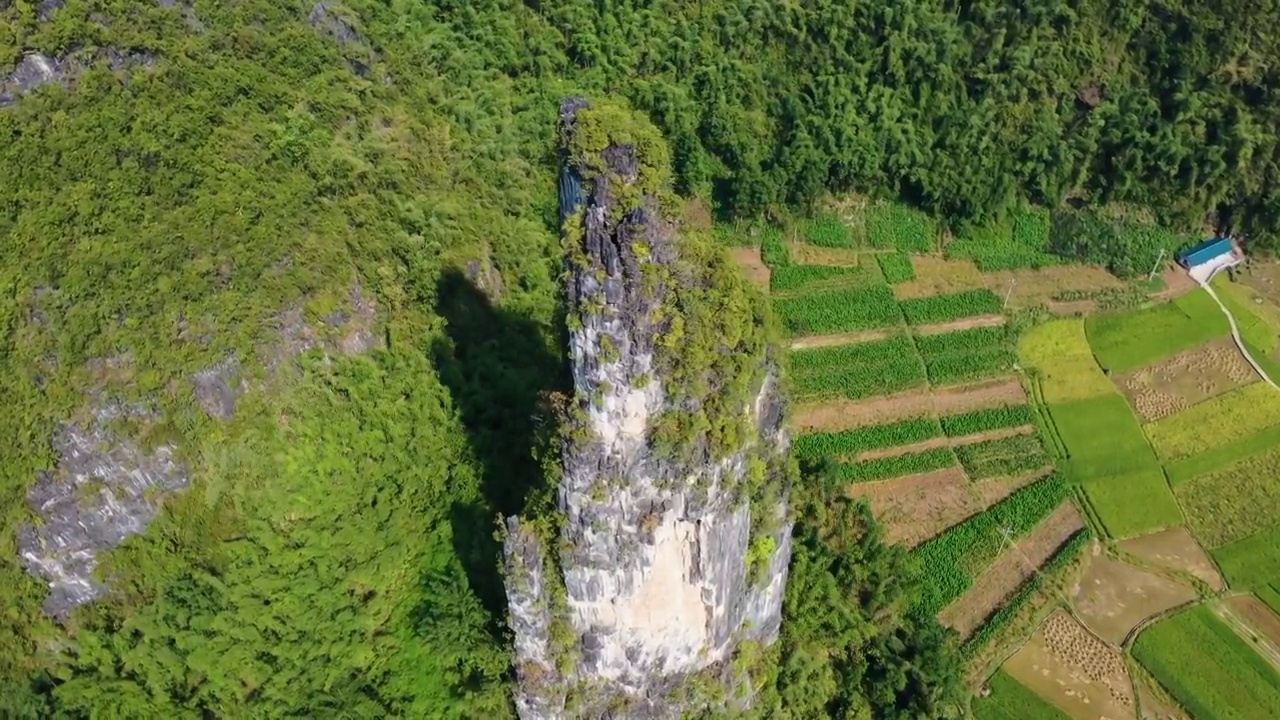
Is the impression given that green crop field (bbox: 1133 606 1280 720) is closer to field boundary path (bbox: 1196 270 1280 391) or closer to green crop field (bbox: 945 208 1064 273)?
field boundary path (bbox: 1196 270 1280 391)

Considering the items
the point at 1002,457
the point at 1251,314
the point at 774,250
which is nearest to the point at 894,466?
the point at 1002,457

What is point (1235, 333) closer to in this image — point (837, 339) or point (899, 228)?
point (899, 228)

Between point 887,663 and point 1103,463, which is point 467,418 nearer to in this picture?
point 887,663

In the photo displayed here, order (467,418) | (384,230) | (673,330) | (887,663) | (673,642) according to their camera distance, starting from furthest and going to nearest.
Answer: (384,230)
(467,418)
(887,663)
(673,642)
(673,330)

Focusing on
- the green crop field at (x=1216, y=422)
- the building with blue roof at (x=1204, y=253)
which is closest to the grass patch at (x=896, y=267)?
the green crop field at (x=1216, y=422)

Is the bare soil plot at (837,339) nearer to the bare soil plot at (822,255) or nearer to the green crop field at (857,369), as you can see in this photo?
the green crop field at (857,369)

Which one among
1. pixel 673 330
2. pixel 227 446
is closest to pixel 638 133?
pixel 673 330

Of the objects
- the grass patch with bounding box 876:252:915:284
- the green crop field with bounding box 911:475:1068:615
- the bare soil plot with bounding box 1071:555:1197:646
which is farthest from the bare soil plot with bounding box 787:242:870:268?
the bare soil plot with bounding box 1071:555:1197:646
